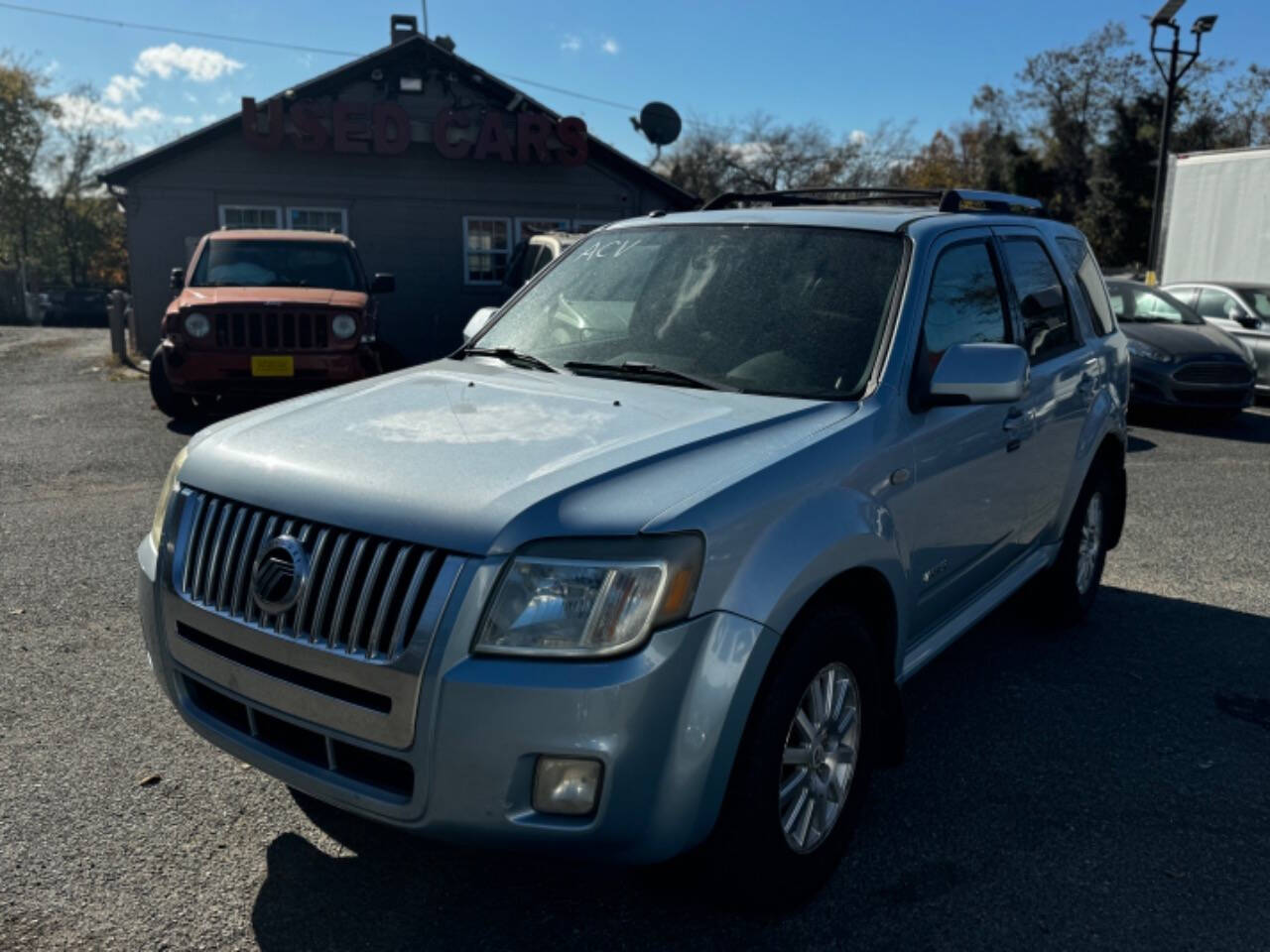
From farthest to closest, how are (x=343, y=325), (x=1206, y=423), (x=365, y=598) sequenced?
(x=1206, y=423) < (x=343, y=325) < (x=365, y=598)

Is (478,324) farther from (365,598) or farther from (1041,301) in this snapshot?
(1041,301)

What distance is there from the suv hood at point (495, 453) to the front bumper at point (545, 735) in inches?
7.7

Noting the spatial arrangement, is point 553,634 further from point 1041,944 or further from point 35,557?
point 35,557

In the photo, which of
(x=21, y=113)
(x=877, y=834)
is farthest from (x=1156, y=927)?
(x=21, y=113)

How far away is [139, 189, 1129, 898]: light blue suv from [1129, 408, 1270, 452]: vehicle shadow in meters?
9.05

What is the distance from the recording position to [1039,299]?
4484mm

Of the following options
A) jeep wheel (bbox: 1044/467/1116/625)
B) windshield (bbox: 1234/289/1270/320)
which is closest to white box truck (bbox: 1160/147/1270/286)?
windshield (bbox: 1234/289/1270/320)

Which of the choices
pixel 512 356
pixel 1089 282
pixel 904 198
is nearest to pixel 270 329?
pixel 904 198

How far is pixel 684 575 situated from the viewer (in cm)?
234

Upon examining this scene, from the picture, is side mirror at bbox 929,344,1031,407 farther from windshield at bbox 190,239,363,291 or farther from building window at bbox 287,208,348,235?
building window at bbox 287,208,348,235

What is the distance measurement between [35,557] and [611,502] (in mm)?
4679

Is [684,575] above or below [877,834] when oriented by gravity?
above

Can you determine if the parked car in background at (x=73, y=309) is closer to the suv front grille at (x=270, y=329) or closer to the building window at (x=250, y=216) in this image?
the building window at (x=250, y=216)

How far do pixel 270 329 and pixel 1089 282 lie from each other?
24.6 ft
